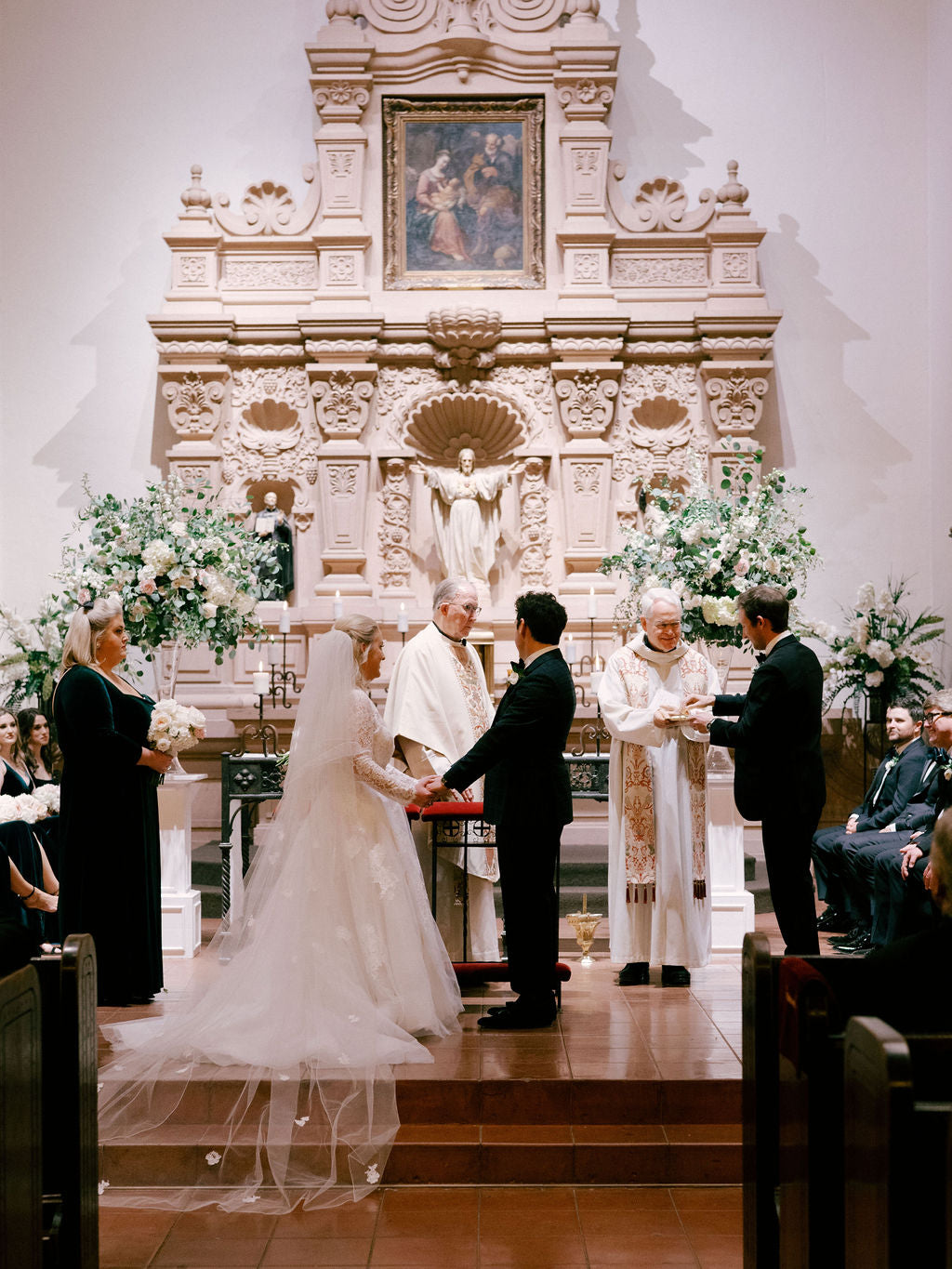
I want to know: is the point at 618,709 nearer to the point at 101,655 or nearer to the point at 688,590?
the point at 688,590

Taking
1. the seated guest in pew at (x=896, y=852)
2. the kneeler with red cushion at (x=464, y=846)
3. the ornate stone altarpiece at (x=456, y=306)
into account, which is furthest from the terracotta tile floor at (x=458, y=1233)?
the ornate stone altarpiece at (x=456, y=306)

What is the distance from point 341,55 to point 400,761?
21.2 feet

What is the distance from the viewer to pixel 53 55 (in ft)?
34.8

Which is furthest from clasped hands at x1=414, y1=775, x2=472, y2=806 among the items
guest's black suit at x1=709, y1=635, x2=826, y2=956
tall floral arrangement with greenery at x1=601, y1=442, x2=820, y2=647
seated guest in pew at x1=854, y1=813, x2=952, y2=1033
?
seated guest in pew at x1=854, y1=813, x2=952, y2=1033

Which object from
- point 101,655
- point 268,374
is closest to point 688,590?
point 101,655

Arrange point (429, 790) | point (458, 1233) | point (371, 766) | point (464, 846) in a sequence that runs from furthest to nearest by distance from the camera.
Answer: point (464, 846) → point (429, 790) → point (371, 766) → point (458, 1233)

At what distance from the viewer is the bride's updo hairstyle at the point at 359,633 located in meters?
5.01

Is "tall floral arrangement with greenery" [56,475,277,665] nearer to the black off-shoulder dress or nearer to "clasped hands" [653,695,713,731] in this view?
the black off-shoulder dress

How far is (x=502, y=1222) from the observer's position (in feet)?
12.8

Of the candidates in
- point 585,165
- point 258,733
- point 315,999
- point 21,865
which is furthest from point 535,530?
point 315,999

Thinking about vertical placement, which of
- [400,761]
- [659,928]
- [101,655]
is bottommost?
[659,928]

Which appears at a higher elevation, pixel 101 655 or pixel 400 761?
pixel 101 655

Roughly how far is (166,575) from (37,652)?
2201mm

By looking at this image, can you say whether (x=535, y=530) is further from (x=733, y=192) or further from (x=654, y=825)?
(x=654, y=825)
